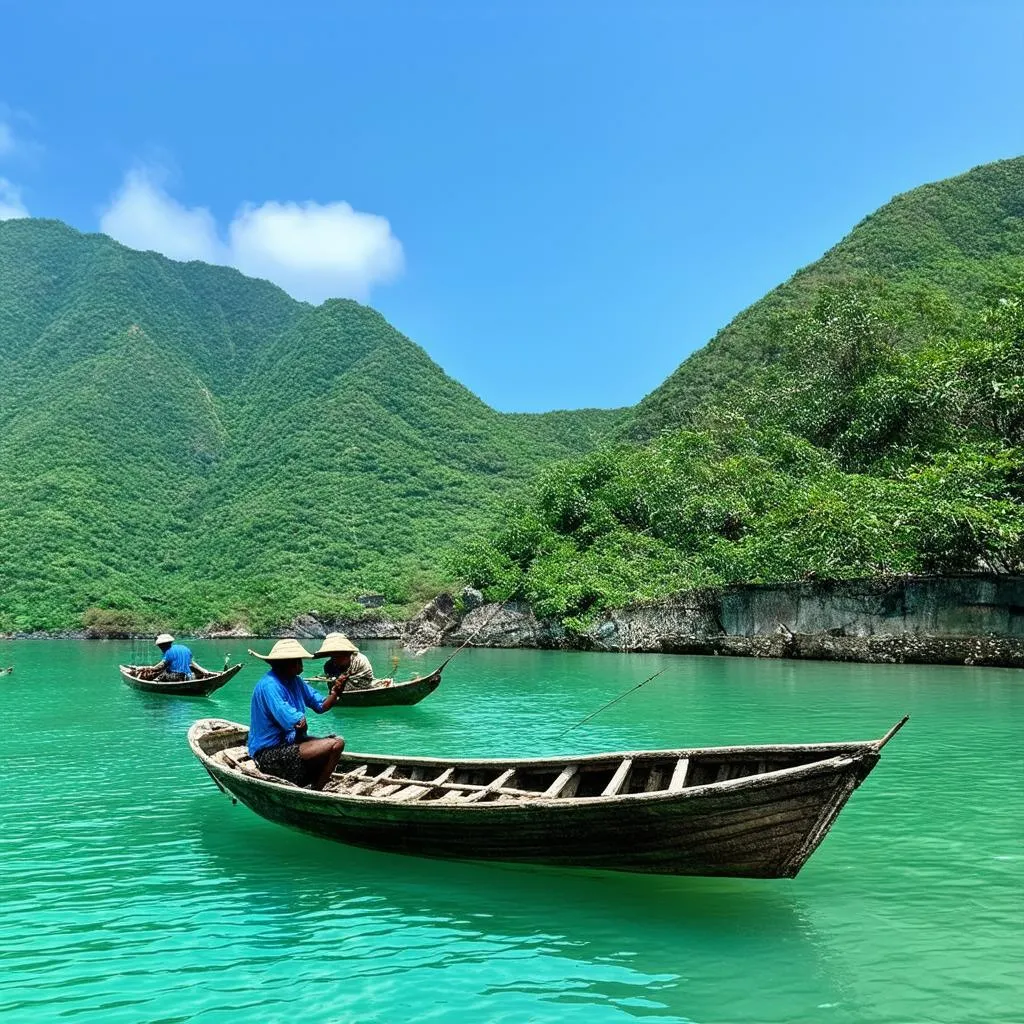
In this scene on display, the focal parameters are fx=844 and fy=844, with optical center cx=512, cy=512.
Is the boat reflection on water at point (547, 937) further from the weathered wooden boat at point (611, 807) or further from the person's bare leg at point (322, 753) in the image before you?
the person's bare leg at point (322, 753)

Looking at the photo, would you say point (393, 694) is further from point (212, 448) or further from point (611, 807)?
point (212, 448)

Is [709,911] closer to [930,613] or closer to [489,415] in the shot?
[930,613]

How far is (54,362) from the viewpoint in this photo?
357ft

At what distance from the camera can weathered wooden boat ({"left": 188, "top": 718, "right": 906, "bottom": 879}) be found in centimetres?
547

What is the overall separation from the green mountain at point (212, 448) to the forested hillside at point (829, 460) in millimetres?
21642

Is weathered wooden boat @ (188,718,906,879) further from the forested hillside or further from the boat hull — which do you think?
the forested hillside

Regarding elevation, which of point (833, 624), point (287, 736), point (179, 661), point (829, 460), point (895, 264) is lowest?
point (833, 624)

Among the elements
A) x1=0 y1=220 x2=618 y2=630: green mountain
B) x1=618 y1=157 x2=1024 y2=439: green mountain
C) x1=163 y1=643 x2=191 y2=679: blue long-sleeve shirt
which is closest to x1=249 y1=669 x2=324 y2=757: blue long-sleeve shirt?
x1=163 y1=643 x2=191 y2=679: blue long-sleeve shirt

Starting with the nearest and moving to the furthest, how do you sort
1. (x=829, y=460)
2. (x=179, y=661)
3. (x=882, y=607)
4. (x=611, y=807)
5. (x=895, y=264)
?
(x=611, y=807) → (x=179, y=661) → (x=882, y=607) → (x=829, y=460) → (x=895, y=264)

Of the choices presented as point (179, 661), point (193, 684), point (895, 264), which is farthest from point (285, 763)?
point (895, 264)

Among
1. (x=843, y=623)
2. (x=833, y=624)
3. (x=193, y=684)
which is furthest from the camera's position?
(x=833, y=624)

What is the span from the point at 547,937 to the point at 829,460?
37341 millimetres

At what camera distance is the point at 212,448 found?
10119 centimetres

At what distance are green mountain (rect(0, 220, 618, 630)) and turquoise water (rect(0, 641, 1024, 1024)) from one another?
5438 centimetres
